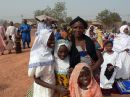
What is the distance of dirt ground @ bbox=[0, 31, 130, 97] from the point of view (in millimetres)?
9778

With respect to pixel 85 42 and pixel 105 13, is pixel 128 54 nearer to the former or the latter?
pixel 85 42

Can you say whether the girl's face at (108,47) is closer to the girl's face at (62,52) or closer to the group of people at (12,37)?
the girl's face at (62,52)

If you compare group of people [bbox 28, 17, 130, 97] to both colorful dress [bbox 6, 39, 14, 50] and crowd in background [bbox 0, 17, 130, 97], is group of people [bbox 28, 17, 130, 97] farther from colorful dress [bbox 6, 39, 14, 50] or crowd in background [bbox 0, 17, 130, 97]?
colorful dress [bbox 6, 39, 14, 50]

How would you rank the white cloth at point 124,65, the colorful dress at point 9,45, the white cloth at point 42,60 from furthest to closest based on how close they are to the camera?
the colorful dress at point 9,45
the white cloth at point 124,65
the white cloth at point 42,60

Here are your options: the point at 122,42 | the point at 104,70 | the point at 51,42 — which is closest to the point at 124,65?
the point at 122,42

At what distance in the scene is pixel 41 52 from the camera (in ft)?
14.4

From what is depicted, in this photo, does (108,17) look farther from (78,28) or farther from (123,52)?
(78,28)

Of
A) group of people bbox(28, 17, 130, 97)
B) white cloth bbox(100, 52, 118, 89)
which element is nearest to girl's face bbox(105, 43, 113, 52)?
white cloth bbox(100, 52, 118, 89)

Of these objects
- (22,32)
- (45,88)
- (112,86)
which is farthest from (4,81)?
(22,32)

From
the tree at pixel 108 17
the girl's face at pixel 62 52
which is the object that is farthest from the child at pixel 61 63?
the tree at pixel 108 17

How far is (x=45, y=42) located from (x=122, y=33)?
741 cm

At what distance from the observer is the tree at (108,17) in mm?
49938

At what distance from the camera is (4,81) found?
36.9 ft

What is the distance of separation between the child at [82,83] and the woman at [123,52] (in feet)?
21.0
